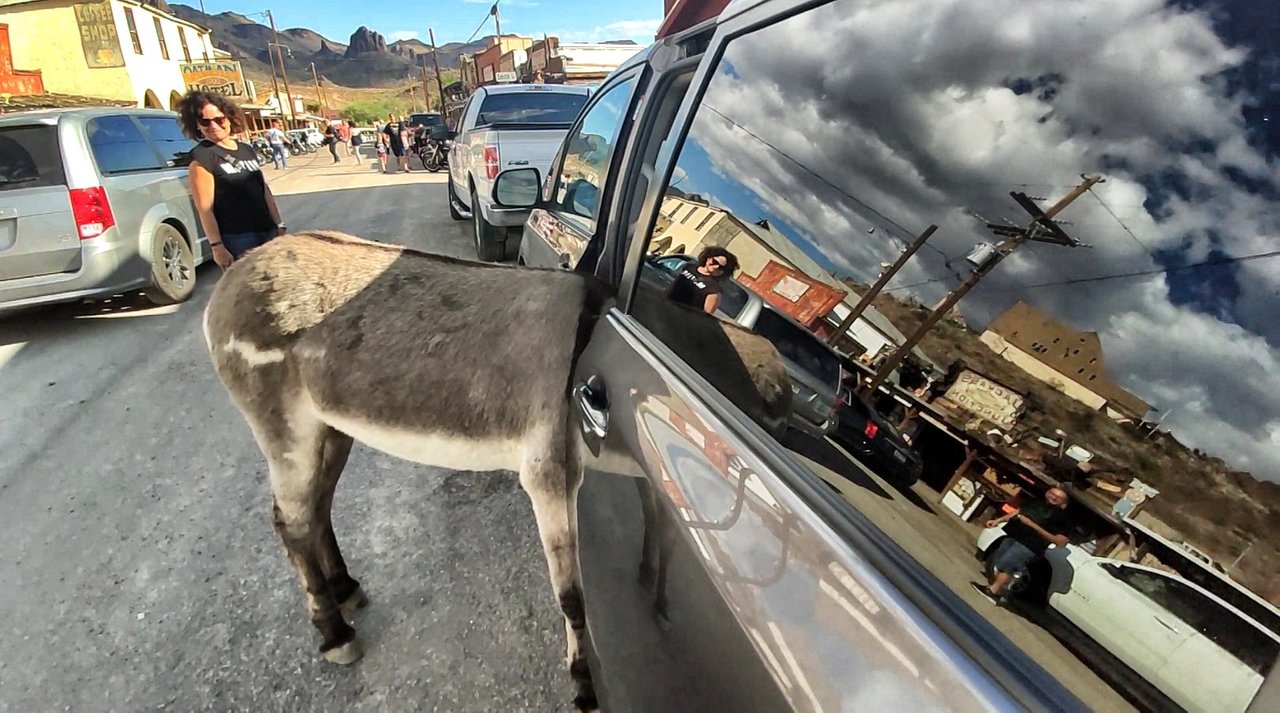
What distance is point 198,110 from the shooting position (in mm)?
3943

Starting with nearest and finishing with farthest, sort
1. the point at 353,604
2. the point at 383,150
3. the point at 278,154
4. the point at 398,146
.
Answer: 1. the point at 353,604
2. the point at 398,146
3. the point at 383,150
4. the point at 278,154

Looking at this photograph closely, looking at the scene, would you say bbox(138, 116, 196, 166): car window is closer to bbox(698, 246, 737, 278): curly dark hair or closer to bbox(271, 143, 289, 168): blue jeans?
bbox(698, 246, 737, 278): curly dark hair

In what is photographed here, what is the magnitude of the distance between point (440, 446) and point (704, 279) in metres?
1.09

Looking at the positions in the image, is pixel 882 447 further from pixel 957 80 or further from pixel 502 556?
pixel 502 556

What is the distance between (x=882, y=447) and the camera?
0.87 metres

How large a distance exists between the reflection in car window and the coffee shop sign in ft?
134

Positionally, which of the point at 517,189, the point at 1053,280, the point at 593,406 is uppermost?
the point at 1053,280

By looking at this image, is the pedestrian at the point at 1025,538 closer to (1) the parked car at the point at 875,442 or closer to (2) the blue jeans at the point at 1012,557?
(2) the blue jeans at the point at 1012,557

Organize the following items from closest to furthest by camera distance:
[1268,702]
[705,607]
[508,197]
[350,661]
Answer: [1268,702] → [705,607] → [350,661] → [508,197]

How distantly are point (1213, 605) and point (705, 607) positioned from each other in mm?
661

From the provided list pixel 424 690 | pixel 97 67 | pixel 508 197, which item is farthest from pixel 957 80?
pixel 97 67

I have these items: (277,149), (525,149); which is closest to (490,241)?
(525,149)

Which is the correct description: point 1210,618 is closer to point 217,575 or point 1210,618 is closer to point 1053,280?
point 1053,280

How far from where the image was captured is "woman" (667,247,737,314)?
130 centimetres
